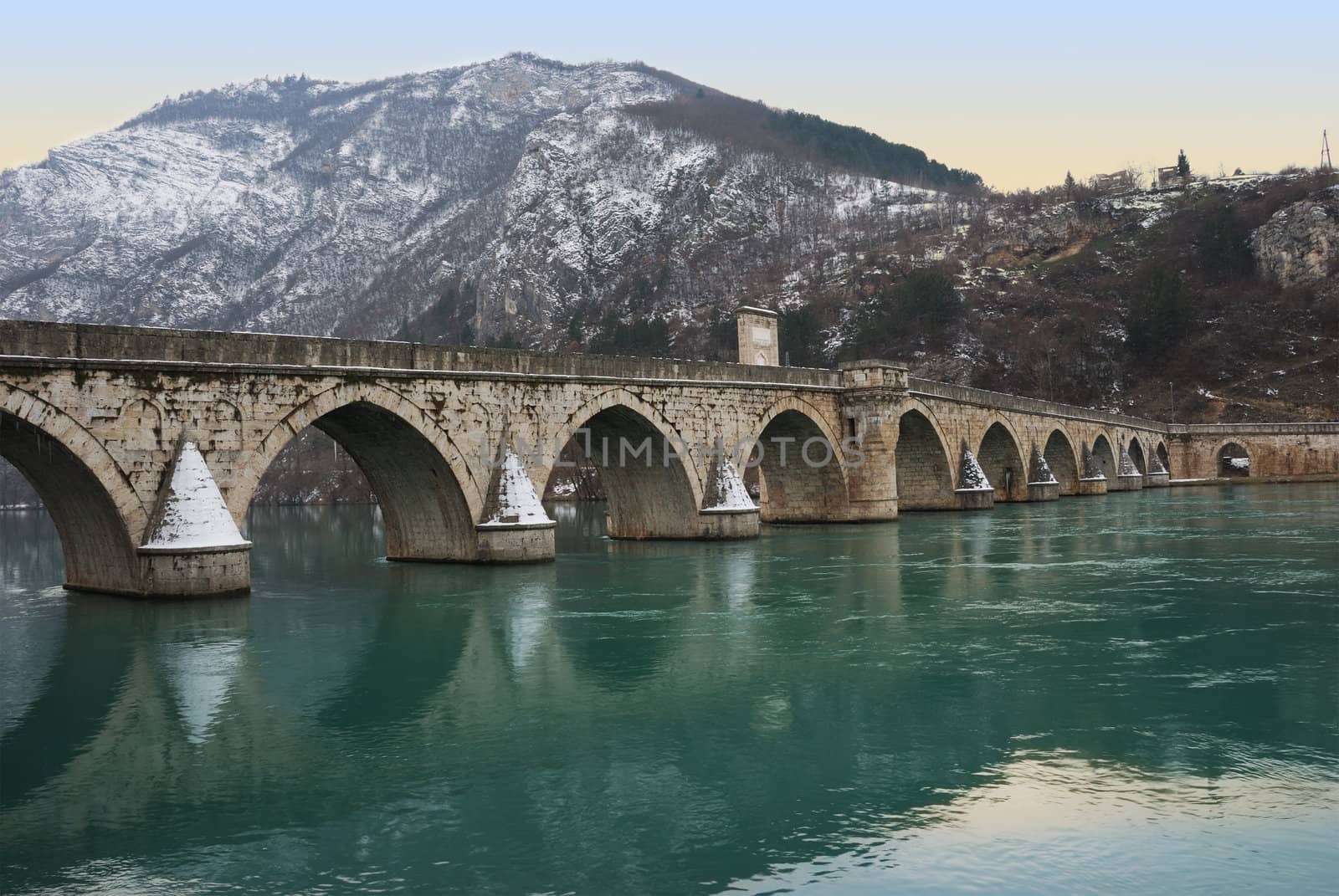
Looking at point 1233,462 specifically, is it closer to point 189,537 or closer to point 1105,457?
point 1105,457

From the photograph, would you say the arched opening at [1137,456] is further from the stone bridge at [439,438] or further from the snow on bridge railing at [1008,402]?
the stone bridge at [439,438]

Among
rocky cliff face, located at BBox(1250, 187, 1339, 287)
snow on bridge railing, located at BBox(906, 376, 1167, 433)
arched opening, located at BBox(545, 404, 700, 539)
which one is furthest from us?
rocky cliff face, located at BBox(1250, 187, 1339, 287)

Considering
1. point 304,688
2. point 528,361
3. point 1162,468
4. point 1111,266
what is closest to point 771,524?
point 528,361

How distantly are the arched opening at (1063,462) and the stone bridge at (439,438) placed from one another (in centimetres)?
1426

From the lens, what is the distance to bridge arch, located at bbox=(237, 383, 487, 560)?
20750 millimetres

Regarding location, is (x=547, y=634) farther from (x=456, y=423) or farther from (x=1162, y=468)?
(x=1162, y=468)

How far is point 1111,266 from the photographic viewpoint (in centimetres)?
9831

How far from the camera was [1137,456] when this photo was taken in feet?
229

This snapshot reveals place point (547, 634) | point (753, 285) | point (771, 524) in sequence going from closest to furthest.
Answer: point (547, 634) < point (771, 524) < point (753, 285)

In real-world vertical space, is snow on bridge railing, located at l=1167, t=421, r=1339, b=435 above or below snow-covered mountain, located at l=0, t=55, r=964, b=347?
below

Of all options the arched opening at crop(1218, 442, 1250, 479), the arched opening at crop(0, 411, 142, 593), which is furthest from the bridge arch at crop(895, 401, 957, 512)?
the arched opening at crop(1218, 442, 1250, 479)

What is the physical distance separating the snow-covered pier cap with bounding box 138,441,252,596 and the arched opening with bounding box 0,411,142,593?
48cm

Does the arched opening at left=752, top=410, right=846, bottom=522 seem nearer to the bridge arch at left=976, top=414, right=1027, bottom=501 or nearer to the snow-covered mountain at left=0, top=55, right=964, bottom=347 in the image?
the bridge arch at left=976, top=414, right=1027, bottom=501

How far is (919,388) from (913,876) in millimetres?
35600
